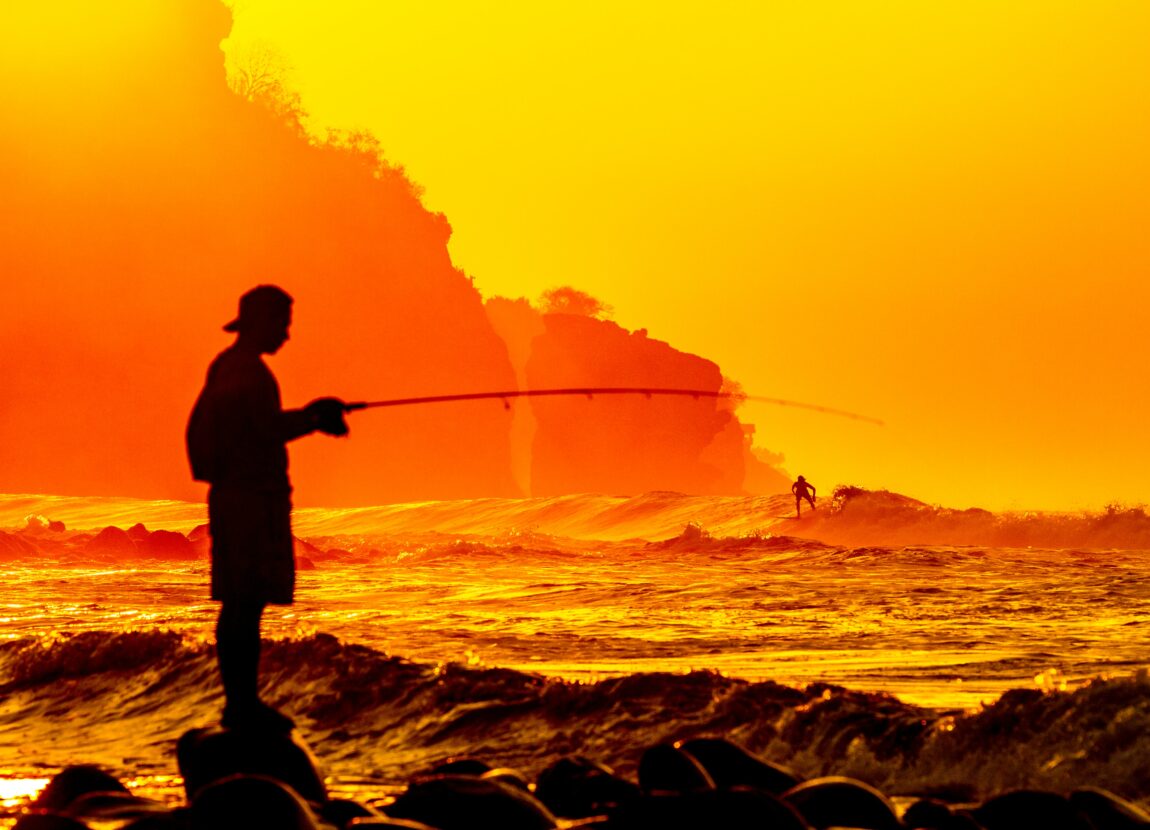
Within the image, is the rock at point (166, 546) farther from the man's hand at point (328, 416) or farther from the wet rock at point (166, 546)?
the man's hand at point (328, 416)

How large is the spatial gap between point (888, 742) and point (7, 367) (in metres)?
79.3

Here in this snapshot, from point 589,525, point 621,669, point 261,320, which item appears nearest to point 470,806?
point 261,320

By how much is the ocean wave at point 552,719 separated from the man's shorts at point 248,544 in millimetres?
1864

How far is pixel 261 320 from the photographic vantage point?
644cm

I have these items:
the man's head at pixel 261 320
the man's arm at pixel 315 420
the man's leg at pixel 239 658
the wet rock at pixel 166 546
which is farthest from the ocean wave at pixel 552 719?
the wet rock at pixel 166 546

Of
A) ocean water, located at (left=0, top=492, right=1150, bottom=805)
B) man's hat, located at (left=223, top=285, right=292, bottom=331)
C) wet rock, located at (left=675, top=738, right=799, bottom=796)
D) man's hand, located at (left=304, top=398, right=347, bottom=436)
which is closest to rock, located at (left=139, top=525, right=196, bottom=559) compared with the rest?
ocean water, located at (left=0, top=492, right=1150, bottom=805)

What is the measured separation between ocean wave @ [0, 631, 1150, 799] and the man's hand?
2.34 m

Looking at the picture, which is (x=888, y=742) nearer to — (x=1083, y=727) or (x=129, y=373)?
(x=1083, y=727)

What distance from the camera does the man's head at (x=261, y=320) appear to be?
6434mm

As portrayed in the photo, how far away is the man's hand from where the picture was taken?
20.4 feet

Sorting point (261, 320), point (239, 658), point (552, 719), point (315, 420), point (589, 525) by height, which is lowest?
point (552, 719)

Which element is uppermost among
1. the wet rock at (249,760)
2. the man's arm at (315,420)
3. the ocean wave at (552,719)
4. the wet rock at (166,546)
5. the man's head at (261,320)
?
the man's head at (261,320)

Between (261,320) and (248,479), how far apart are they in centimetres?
65

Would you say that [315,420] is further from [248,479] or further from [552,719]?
[552,719]
